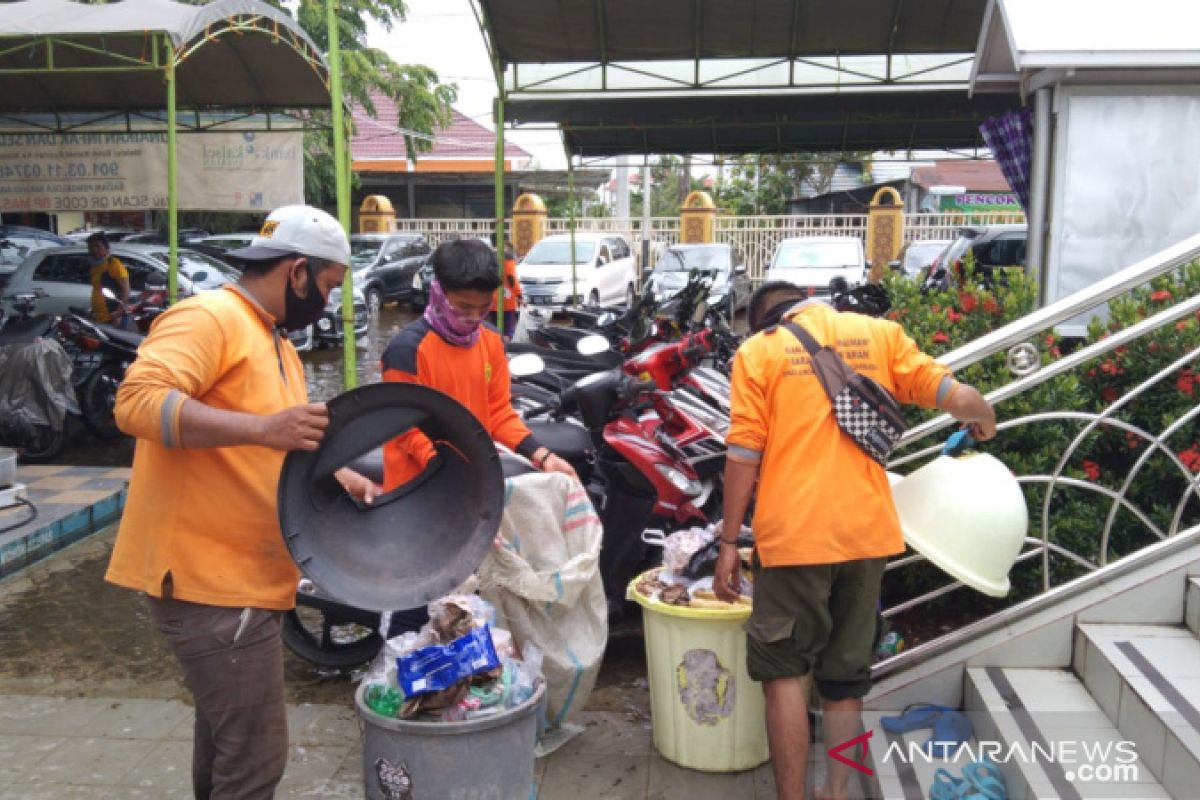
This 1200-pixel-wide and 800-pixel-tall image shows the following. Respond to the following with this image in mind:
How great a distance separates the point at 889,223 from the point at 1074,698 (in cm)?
2177

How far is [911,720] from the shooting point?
3.45 meters

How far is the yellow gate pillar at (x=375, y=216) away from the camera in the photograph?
2573 cm

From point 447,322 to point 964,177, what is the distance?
32724mm

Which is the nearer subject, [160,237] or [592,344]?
[592,344]

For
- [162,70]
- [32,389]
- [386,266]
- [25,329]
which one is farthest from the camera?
[386,266]

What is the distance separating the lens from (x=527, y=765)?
3.08m

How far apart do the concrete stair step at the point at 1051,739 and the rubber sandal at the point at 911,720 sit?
123 mm

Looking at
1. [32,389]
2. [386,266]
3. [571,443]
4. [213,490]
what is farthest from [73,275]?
[213,490]

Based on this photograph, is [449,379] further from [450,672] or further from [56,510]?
[56,510]

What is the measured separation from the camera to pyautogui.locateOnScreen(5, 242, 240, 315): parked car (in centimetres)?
1279

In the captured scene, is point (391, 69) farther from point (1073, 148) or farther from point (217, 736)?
point (217, 736)

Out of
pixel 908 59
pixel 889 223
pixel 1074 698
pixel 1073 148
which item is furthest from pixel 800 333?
pixel 889 223

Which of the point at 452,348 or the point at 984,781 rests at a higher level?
the point at 452,348

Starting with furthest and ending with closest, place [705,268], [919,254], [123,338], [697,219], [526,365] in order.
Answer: [697,219]
[919,254]
[705,268]
[123,338]
[526,365]
